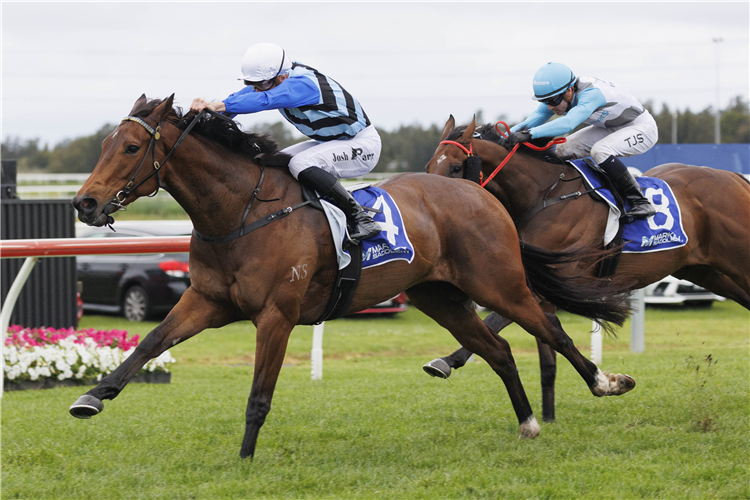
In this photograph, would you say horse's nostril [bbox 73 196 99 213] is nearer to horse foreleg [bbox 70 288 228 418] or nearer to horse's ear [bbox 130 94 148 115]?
horse's ear [bbox 130 94 148 115]

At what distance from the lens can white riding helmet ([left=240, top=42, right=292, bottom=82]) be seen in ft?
14.1

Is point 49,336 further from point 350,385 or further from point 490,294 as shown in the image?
point 490,294

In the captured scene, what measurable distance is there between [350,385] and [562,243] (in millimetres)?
2484

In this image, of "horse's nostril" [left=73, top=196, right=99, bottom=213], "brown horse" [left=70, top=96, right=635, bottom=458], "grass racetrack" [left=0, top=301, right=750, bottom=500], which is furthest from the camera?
"brown horse" [left=70, top=96, right=635, bottom=458]

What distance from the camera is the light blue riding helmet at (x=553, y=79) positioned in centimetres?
546

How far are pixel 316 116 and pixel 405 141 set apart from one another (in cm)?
3012

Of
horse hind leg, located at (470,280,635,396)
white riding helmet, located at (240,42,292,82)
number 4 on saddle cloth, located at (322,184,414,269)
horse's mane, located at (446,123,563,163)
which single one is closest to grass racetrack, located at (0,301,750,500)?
horse hind leg, located at (470,280,635,396)

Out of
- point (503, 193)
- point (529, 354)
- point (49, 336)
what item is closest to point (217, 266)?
point (503, 193)

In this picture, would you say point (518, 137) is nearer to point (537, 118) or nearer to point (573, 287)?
point (537, 118)

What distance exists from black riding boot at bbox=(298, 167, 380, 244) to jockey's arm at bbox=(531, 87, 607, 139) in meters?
1.65

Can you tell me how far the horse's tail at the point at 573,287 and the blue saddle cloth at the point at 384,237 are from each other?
988mm

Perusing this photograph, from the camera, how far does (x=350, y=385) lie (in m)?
6.98

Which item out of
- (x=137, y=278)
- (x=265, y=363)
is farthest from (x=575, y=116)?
(x=137, y=278)

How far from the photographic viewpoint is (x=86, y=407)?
12.6ft
